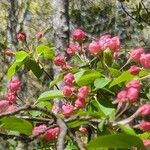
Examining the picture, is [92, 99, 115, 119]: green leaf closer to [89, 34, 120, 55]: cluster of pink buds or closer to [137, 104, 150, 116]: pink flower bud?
[89, 34, 120, 55]: cluster of pink buds

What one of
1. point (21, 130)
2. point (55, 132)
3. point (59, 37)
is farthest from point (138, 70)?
point (59, 37)

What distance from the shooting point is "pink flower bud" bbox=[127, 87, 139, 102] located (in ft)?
4.15

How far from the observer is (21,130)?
1.28 m

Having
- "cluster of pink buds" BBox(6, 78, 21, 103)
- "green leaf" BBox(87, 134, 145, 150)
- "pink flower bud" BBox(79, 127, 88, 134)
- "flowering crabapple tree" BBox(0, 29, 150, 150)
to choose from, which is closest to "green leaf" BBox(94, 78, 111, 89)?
"flowering crabapple tree" BBox(0, 29, 150, 150)

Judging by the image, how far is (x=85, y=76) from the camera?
1.78 m

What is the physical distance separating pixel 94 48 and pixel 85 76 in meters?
0.12

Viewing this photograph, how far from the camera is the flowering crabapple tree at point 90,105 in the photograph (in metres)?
1.04

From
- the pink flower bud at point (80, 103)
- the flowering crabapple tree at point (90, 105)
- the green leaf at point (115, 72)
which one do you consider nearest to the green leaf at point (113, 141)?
the flowering crabapple tree at point (90, 105)

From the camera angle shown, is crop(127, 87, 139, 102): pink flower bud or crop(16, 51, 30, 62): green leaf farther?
crop(16, 51, 30, 62): green leaf

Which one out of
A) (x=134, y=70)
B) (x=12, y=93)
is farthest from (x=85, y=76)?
(x=12, y=93)

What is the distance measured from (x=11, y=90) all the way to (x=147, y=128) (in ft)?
2.80

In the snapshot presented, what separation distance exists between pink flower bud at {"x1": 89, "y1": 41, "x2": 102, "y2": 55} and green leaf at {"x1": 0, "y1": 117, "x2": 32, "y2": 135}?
A: 0.59 m

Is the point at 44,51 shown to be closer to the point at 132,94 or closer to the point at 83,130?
the point at 83,130

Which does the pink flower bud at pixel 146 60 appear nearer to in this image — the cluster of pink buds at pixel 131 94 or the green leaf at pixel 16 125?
the cluster of pink buds at pixel 131 94
